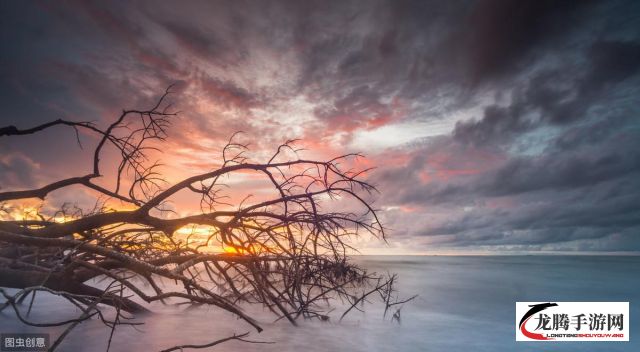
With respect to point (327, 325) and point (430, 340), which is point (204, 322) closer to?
point (327, 325)

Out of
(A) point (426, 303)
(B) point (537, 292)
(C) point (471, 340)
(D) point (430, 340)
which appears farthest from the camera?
(B) point (537, 292)

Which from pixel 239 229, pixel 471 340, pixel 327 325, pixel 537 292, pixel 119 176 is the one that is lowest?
pixel 537 292

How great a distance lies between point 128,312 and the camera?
586 centimetres

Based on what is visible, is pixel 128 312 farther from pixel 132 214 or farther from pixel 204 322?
pixel 132 214

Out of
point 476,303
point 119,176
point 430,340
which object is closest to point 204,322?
point 119,176

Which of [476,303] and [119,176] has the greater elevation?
[119,176]

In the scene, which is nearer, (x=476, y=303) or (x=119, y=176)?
(x=119, y=176)

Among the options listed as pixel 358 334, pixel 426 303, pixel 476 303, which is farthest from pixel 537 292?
pixel 358 334

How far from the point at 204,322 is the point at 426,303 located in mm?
8611

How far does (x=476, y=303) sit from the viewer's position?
13.2 m

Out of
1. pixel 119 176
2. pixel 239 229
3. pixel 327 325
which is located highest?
pixel 119 176

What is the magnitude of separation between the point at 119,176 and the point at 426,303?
424 inches

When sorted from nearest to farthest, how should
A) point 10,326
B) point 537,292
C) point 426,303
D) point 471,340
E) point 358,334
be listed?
point 10,326, point 358,334, point 471,340, point 426,303, point 537,292

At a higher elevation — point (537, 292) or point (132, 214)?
point (132, 214)
